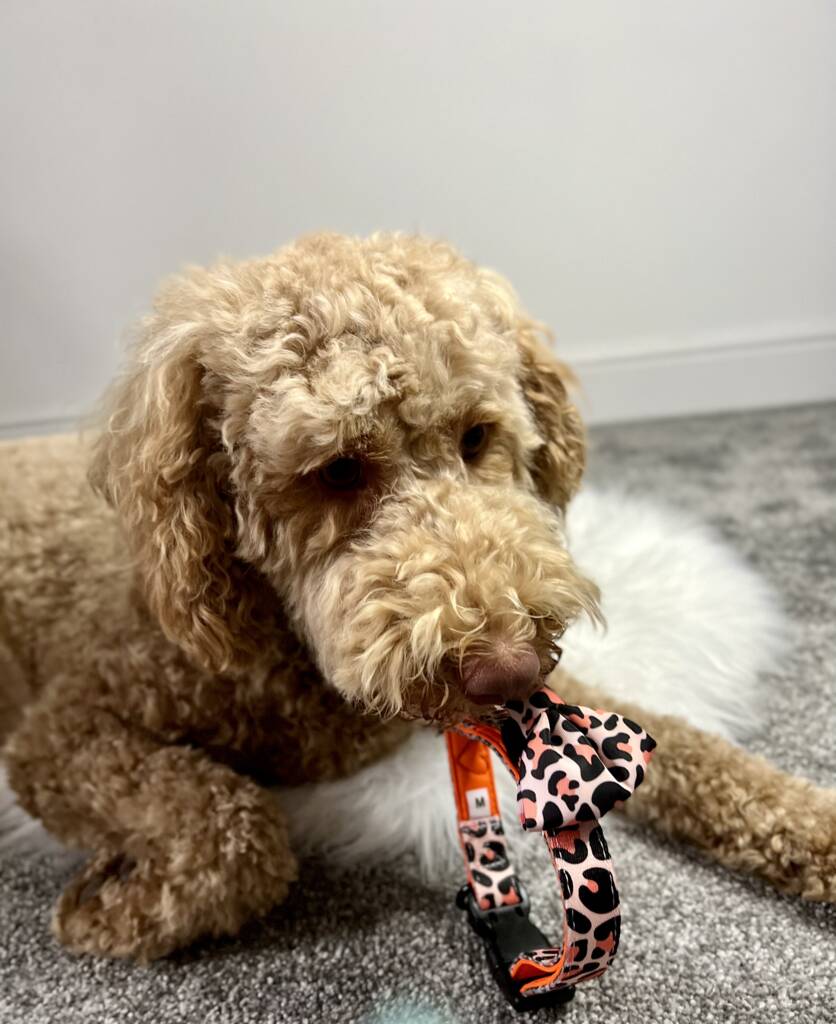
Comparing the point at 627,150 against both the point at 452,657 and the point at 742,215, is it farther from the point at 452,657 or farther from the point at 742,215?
the point at 452,657

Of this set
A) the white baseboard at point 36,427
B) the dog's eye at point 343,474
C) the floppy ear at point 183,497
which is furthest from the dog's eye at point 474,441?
the white baseboard at point 36,427

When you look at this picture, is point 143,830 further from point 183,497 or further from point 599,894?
point 599,894

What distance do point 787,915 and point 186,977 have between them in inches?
22.7

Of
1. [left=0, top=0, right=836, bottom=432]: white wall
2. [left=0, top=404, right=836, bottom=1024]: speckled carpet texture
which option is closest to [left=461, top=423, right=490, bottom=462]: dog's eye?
[left=0, top=404, right=836, bottom=1024]: speckled carpet texture

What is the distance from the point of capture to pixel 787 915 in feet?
2.69

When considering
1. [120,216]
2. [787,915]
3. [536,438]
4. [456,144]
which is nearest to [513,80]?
[456,144]

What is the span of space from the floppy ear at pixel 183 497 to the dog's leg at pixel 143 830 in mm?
144

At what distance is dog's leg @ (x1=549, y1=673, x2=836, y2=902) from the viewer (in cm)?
83

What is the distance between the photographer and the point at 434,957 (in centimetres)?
83

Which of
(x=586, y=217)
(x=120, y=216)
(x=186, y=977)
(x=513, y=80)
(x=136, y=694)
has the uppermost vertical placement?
(x=513, y=80)

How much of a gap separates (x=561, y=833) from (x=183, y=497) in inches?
17.7

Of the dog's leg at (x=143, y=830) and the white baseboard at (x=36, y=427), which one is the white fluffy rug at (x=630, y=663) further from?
the white baseboard at (x=36, y=427)

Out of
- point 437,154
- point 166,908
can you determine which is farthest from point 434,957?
point 437,154

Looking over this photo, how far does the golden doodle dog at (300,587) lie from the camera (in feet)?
2.39
